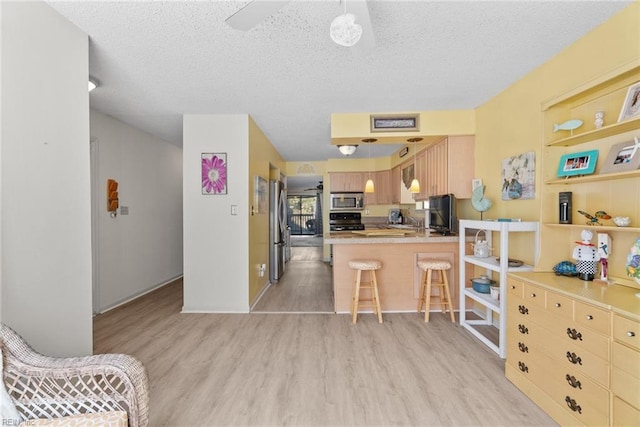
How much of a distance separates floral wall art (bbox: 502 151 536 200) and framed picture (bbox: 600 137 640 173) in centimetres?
77

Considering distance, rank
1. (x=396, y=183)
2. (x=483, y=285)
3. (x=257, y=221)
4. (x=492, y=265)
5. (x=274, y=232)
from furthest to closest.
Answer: (x=396, y=183) → (x=274, y=232) → (x=257, y=221) → (x=483, y=285) → (x=492, y=265)

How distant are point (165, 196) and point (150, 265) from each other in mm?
1210

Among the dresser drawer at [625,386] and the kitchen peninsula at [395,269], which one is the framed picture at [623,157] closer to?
the dresser drawer at [625,386]

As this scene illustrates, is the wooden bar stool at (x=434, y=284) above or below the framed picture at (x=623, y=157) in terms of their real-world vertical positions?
below

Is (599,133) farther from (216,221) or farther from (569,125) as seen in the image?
(216,221)

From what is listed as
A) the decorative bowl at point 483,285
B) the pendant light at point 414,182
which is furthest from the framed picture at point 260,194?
the decorative bowl at point 483,285

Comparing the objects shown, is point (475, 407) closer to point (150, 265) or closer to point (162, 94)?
point (162, 94)

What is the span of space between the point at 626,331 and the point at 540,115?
1.86 m

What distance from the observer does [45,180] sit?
5.30 feet

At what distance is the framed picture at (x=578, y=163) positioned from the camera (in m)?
1.84

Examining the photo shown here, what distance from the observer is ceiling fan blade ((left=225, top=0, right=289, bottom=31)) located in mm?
1281

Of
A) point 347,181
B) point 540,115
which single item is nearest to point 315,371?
point 540,115

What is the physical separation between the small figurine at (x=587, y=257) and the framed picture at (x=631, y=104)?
727 millimetres

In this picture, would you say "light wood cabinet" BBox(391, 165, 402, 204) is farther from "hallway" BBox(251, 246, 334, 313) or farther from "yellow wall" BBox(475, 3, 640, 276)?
"yellow wall" BBox(475, 3, 640, 276)
